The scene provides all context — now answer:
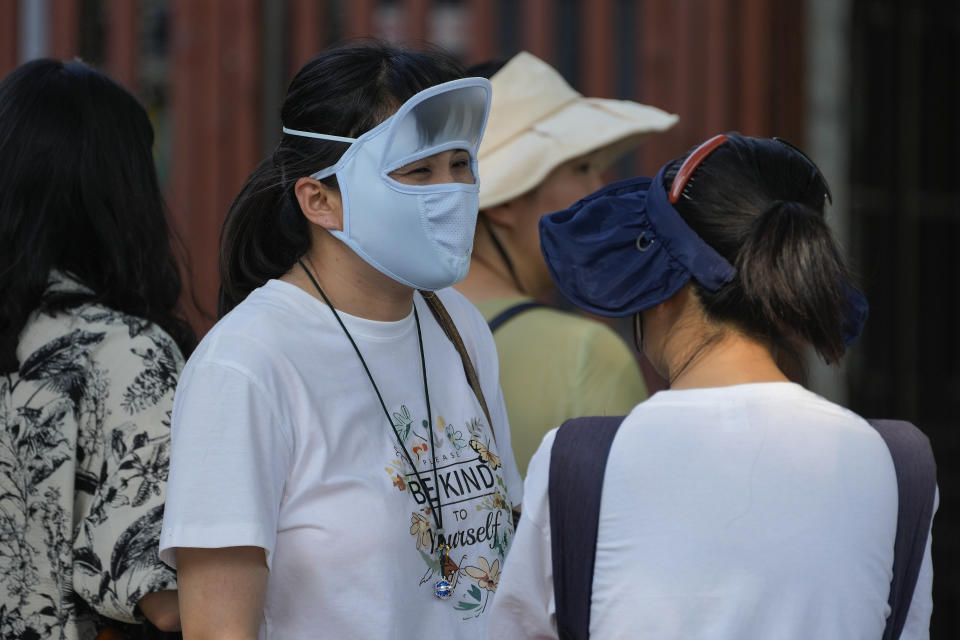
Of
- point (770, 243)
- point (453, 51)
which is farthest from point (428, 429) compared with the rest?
point (453, 51)

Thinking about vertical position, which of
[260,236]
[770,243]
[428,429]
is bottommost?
[428,429]

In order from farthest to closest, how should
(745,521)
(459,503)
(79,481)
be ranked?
(79,481) → (459,503) → (745,521)

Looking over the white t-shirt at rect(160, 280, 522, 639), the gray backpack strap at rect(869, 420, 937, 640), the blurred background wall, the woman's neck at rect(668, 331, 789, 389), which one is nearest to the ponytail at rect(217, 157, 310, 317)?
the white t-shirt at rect(160, 280, 522, 639)

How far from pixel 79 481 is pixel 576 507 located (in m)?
0.86

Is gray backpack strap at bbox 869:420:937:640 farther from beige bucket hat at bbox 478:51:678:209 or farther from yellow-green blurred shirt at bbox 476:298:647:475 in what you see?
beige bucket hat at bbox 478:51:678:209

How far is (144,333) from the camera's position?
77.5 inches

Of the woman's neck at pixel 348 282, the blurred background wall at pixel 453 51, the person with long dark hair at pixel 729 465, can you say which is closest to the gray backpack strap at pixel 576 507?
the person with long dark hair at pixel 729 465

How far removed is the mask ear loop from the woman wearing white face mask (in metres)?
0.41

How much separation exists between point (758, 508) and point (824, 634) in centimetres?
17

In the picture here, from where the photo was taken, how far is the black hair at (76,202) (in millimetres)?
1980

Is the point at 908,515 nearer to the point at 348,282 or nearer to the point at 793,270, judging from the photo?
the point at 793,270

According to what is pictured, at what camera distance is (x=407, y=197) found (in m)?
1.82

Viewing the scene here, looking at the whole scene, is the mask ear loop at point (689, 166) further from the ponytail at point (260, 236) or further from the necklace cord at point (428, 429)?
the ponytail at point (260, 236)

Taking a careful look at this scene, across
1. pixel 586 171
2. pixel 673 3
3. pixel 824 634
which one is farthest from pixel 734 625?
pixel 673 3
